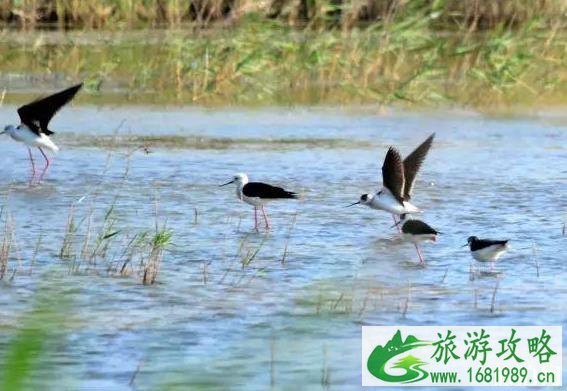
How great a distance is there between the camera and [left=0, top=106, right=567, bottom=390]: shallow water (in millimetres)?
6496

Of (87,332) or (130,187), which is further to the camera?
(130,187)

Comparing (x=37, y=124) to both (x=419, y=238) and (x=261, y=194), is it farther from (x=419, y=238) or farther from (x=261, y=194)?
(x=419, y=238)

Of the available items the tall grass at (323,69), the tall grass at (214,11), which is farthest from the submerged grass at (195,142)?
the tall grass at (214,11)

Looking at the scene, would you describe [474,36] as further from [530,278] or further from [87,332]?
[87,332]

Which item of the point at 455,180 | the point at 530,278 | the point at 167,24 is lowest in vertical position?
the point at 167,24

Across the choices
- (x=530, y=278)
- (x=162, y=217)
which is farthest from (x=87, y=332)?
(x=162, y=217)

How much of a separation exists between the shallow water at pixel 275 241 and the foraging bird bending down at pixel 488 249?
13cm

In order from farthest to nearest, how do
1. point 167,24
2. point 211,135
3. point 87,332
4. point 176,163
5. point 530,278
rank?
1. point 167,24
2. point 211,135
3. point 176,163
4. point 530,278
5. point 87,332

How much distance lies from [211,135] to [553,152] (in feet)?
11.0

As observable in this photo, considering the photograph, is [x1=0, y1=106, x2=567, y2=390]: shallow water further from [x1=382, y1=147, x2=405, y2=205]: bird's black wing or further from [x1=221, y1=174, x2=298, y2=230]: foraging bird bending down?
[x1=382, y1=147, x2=405, y2=205]: bird's black wing

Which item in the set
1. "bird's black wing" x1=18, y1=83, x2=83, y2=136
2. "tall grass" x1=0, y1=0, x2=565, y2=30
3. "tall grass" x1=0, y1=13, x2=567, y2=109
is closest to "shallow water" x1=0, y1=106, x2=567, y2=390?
"bird's black wing" x1=18, y1=83, x2=83, y2=136

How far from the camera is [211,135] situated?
51.0 feet

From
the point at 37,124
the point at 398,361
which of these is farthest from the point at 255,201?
the point at 398,361

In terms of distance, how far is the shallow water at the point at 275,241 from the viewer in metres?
6.50
